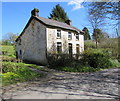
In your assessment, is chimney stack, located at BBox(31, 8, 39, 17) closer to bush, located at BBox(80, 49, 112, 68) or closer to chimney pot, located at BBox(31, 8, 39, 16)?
chimney pot, located at BBox(31, 8, 39, 16)

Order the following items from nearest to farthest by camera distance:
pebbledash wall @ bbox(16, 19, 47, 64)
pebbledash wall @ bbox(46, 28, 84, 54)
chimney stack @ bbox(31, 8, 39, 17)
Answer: pebbledash wall @ bbox(46, 28, 84, 54), pebbledash wall @ bbox(16, 19, 47, 64), chimney stack @ bbox(31, 8, 39, 17)

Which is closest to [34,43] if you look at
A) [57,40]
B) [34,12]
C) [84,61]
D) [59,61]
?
[57,40]

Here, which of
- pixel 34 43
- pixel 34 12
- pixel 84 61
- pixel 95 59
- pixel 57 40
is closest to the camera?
pixel 95 59

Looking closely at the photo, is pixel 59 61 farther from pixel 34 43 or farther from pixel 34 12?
pixel 34 12

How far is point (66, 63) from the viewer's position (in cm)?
1141

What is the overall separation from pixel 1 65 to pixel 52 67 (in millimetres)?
5580

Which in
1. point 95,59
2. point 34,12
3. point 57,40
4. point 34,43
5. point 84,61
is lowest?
point 84,61

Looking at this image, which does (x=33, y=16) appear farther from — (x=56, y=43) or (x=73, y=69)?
(x=73, y=69)

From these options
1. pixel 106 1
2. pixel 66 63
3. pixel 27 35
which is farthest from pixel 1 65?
pixel 27 35

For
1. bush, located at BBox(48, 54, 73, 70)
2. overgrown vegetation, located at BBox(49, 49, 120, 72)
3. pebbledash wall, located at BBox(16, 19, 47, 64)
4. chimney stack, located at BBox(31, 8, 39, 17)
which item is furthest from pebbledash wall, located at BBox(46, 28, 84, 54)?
chimney stack, located at BBox(31, 8, 39, 17)

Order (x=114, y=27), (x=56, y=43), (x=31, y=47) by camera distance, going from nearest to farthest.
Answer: (x=114, y=27), (x=56, y=43), (x=31, y=47)

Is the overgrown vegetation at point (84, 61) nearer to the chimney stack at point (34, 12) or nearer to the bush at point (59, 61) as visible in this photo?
the bush at point (59, 61)

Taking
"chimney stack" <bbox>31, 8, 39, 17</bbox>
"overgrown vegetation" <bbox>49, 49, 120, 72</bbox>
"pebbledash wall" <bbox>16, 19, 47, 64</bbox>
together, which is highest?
"chimney stack" <bbox>31, 8, 39, 17</bbox>

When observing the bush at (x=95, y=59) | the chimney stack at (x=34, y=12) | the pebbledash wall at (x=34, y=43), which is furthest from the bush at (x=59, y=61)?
the chimney stack at (x=34, y=12)
